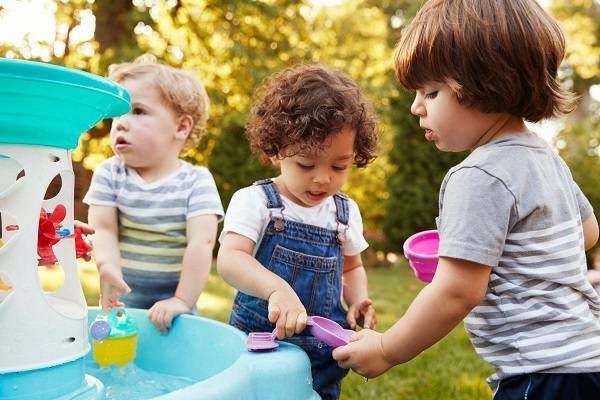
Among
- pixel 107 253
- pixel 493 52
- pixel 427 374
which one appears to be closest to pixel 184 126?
pixel 107 253

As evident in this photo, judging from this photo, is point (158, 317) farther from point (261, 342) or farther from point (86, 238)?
point (261, 342)

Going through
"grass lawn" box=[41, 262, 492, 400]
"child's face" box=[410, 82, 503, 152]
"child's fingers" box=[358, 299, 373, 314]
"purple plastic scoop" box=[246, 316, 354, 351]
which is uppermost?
"child's face" box=[410, 82, 503, 152]

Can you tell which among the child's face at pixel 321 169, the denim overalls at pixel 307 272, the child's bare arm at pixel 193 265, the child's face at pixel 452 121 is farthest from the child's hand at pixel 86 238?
the child's face at pixel 452 121

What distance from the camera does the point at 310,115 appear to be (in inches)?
75.2

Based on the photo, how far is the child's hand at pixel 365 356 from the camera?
1.50 metres

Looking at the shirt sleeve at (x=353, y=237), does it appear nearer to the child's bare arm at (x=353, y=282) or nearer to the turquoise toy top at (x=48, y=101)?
the child's bare arm at (x=353, y=282)

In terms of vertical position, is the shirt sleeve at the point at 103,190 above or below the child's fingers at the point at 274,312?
above

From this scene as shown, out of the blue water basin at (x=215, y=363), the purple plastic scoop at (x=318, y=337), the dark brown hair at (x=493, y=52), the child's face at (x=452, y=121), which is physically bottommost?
the blue water basin at (x=215, y=363)

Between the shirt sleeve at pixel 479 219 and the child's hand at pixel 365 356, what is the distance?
293 mm

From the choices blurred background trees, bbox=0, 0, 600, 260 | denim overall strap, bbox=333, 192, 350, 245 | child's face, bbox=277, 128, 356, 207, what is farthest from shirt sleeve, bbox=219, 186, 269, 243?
blurred background trees, bbox=0, 0, 600, 260

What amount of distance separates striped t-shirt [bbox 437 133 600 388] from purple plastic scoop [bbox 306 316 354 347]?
349mm

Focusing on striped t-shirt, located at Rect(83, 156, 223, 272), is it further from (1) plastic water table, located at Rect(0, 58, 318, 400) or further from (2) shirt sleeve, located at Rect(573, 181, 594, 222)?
(2) shirt sleeve, located at Rect(573, 181, 594, 222)

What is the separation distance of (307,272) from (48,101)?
931 mm

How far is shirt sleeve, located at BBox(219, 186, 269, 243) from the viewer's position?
1.93 meters
